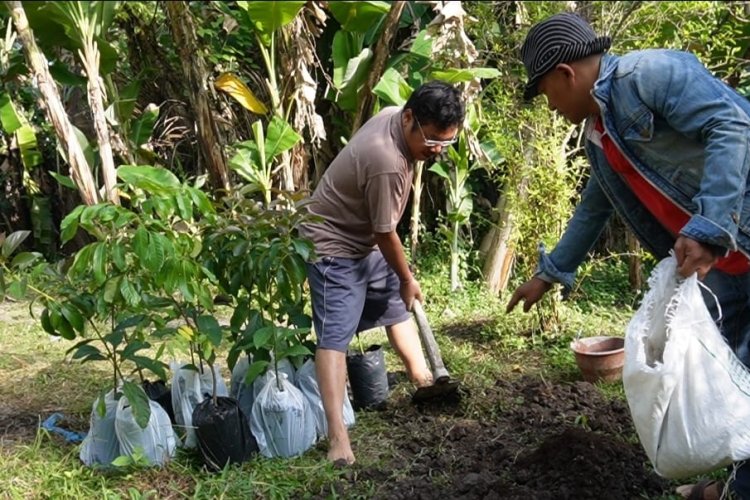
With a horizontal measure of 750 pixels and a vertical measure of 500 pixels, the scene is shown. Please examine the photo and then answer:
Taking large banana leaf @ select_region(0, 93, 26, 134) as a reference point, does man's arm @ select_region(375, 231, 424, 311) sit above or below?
below

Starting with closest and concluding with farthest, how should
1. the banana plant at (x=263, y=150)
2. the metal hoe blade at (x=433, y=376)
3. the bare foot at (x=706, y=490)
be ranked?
the bare foot at (x=706, y=490) → the metal hoe blade at (x=433, y=376) → the banana plant at (x=263, y=150)

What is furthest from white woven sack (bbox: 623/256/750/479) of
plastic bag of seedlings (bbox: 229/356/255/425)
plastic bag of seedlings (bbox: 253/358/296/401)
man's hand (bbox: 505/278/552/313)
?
plastic bag of seedlings (bbox: 229/356/255/425)

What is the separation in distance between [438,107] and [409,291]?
88cm

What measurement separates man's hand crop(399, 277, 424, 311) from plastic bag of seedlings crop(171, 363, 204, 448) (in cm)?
99

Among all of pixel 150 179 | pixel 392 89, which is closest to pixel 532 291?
pixel 150 179

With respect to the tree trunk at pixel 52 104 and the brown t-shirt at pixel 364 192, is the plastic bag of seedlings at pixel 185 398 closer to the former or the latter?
the brown t-shirt at pixel 364 192

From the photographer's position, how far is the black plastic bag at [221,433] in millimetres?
2918

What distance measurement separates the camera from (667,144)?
A: 2.18m

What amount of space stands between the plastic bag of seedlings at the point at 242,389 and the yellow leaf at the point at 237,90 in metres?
2.67

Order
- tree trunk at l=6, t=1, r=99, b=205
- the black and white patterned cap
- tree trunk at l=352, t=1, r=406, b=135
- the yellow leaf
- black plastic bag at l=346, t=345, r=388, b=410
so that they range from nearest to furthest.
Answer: the black and white patterned cap < black plastic bag at l=346, t=345, r=388, b=410 < tree trunk at l=6, t=1, r=99, b=205 < tree trunk at l=352, t=1, r=406, b=135 < the yellow leaf

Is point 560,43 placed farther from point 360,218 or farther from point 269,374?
point 269,374

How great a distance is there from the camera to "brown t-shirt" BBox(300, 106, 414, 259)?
120 inches

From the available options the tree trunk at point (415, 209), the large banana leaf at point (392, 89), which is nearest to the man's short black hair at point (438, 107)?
the large banana leaf at point (392, 89)

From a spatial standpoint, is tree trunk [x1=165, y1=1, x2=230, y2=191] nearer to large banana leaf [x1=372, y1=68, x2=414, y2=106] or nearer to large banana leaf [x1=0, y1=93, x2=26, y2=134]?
large banana leaf [x1=372, y1=68, x2=414, y2=106]
